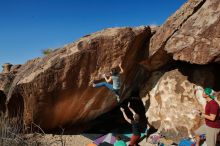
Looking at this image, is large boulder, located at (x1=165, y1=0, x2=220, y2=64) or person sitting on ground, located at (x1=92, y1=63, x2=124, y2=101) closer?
large boulder, located at (x1=165, y1=0, x2=220, y2=64)

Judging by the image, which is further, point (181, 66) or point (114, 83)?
point (181, 66)

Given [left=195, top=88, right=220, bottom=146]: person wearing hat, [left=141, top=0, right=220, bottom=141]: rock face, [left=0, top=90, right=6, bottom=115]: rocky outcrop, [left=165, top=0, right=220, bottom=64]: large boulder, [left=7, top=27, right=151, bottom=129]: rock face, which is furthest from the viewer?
[left=0, top=90, right=6, bottom=115]: rocky outcrop

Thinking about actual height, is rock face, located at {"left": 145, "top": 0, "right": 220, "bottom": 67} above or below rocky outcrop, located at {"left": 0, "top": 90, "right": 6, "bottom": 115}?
above

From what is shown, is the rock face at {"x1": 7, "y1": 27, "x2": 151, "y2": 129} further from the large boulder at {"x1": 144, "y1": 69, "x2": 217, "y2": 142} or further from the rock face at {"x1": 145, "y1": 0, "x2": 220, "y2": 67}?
the large boulder at {"x1": 144, "y1": 69, "x2": 217, "y2": 142}

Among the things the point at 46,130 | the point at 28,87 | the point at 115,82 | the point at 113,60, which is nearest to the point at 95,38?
the point at 113,60

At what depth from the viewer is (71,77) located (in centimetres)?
972

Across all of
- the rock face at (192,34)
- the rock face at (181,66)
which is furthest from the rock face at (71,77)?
the rock face at (181,66)

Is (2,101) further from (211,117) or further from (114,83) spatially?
(211,117)

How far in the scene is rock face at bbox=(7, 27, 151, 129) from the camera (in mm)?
9492

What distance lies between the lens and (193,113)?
9.80 metres

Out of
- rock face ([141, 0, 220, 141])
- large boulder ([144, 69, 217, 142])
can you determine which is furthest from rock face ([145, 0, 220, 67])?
large boulder ([144, 69, 217, 142])

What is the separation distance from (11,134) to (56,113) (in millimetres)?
3824

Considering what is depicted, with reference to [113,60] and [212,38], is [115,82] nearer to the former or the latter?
[113,60]

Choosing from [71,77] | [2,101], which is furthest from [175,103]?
[2,101]
